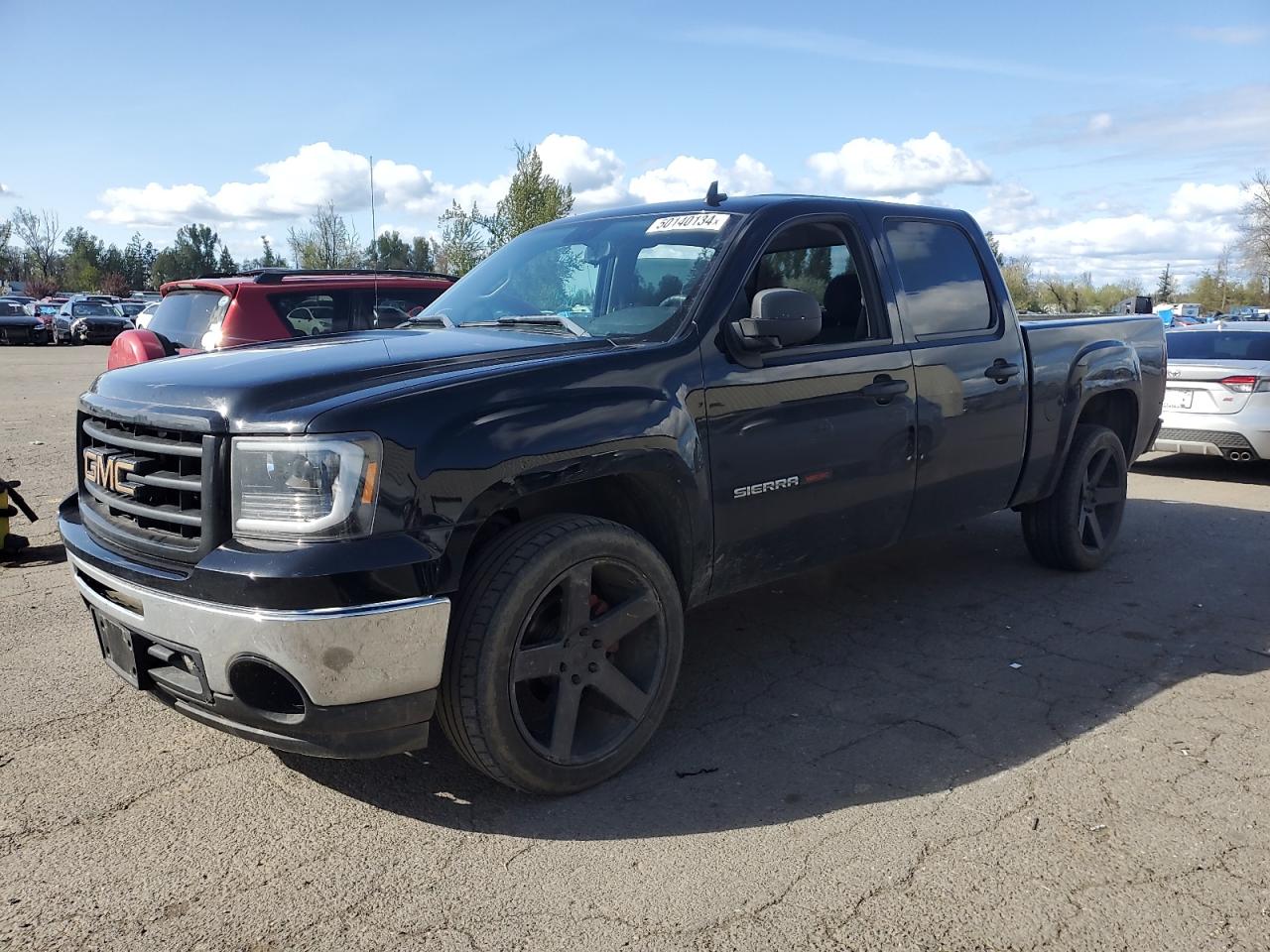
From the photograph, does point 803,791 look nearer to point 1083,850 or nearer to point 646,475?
point 1083,850

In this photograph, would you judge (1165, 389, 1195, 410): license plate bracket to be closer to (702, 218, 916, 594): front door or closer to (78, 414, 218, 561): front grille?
(702, 218, 916, 594): front door

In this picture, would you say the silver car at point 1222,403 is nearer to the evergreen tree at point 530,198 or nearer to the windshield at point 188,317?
the windshield at point 188,317

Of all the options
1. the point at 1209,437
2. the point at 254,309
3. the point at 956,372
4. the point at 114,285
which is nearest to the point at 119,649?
the point at 956,372

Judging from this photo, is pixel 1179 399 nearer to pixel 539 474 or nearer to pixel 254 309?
pixel 254 309

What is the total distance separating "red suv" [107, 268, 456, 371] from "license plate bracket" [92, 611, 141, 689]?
15.4ft

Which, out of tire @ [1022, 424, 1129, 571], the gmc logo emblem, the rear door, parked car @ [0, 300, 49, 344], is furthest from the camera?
parked car @ [0, 300, 49, 344]

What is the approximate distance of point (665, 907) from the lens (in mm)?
2711

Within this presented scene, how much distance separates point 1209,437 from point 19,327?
4026 cm

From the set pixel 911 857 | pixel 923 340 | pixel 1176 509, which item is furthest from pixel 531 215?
pixel 911 857

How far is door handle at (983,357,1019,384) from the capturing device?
484 centimetres

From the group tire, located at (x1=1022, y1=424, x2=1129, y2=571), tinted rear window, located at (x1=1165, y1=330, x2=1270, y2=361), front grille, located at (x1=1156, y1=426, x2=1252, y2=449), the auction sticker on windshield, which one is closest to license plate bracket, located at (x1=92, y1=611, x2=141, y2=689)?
the auction sticker on windshield

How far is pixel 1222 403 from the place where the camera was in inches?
370

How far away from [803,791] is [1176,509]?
5988mm

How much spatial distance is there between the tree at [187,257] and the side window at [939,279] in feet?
300
